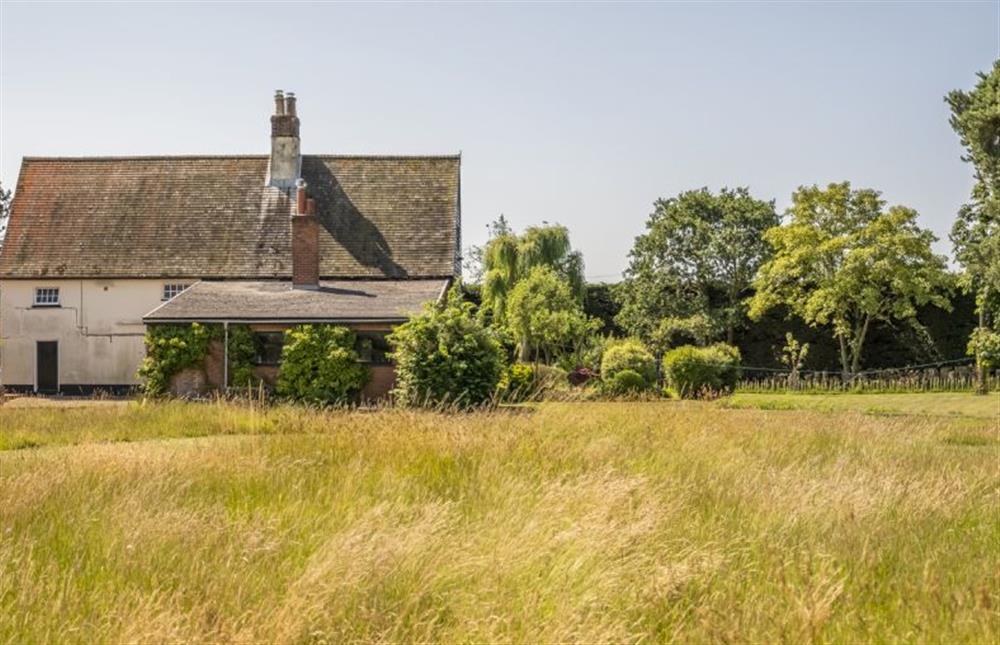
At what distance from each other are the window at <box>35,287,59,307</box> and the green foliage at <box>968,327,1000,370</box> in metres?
30.8

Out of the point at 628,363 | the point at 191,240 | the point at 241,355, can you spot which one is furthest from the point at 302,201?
the point at 628,363

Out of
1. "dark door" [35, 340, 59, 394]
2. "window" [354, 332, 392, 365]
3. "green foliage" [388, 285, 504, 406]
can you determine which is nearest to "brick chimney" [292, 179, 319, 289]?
"window" [354, 332, 392, 365]

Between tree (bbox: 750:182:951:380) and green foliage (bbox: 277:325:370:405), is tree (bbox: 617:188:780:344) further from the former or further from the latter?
green foliage (bbox: 277:325:370:405)

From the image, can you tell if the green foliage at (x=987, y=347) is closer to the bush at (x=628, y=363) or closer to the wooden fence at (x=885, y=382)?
the wooden fence at (x=885, y=382)

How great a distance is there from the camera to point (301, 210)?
1421 inches

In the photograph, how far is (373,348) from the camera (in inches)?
1233

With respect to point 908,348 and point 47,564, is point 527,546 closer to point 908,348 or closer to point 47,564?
point 47,564

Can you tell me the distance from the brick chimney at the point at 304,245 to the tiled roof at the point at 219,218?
1746 mm

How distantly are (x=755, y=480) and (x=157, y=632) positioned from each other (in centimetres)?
550

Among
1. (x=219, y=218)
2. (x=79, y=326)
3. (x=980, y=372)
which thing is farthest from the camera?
(x=219, y=218)

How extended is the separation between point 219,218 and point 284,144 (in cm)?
383

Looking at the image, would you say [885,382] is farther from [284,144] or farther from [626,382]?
[284,144]

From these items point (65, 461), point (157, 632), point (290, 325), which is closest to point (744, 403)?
point (290, 325)

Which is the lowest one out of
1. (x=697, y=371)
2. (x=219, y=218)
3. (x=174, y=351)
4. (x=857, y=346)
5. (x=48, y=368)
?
(x=48, y=368)
